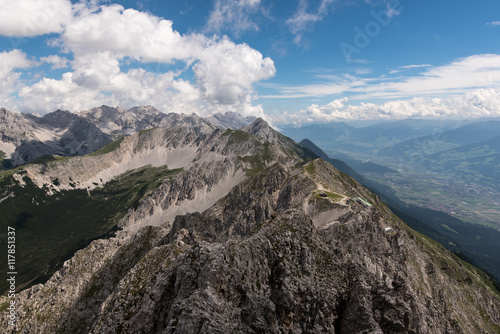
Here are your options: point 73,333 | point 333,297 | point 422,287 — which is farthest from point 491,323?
point 73,333

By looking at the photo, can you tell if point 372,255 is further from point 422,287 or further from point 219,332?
point 219,332

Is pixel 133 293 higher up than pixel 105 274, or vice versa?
pixel 133 293

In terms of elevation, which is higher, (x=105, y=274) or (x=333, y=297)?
(x=333, y=297)

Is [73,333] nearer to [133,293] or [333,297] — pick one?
[133,293]

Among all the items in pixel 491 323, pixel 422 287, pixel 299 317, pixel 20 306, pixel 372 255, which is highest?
pixel 299 317

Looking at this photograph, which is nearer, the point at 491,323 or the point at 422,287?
the point at 422,287

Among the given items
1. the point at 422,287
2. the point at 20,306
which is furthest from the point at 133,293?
the point at 422,287

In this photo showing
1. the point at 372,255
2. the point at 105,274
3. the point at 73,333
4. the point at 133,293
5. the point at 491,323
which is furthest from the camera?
the point at 491,323

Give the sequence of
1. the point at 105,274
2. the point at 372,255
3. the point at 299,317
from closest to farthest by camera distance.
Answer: the point at 299,317, the point at 105,274, the point at 372,255

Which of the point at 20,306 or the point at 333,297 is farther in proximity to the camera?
the point at 20,306
